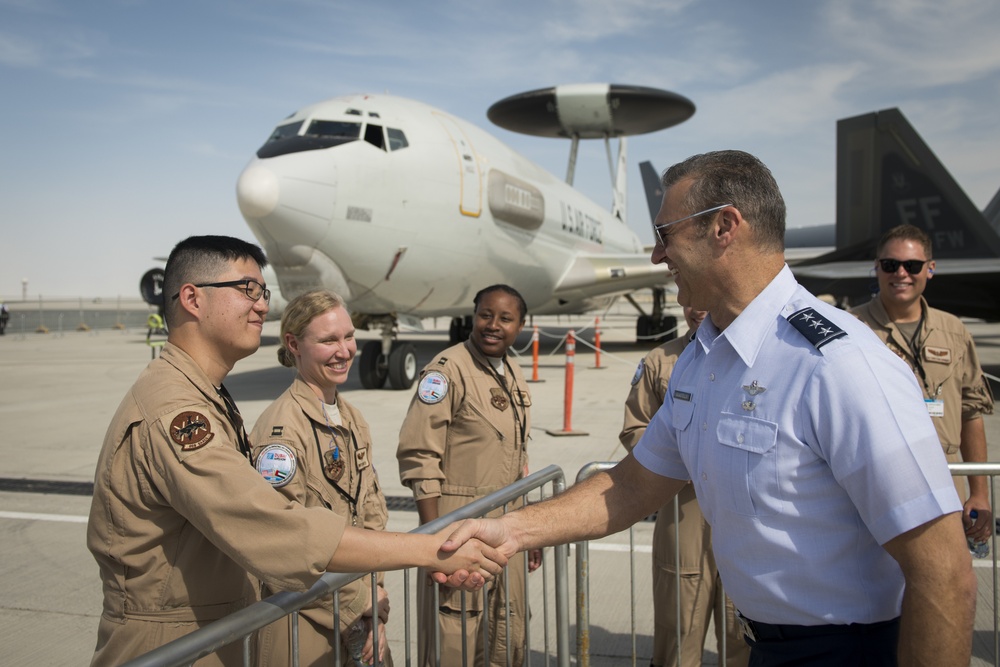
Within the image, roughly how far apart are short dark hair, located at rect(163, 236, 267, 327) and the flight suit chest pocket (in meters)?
1.42

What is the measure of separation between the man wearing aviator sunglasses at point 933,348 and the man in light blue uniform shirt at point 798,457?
2261 millimetres

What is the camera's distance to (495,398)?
3.53 m

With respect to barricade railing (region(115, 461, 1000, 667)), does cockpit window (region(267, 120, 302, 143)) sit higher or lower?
higher

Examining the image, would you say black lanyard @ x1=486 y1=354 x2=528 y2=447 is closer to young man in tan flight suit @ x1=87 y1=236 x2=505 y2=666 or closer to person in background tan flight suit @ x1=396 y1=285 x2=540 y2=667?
person in background tan flight suit @ x1=396 y1=285 x2=540 y2=667

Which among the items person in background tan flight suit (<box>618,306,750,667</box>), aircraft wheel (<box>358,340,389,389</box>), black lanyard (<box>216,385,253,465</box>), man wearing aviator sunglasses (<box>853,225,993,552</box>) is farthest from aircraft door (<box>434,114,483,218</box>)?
black lanyard (<box>216,385,253,465</box>)

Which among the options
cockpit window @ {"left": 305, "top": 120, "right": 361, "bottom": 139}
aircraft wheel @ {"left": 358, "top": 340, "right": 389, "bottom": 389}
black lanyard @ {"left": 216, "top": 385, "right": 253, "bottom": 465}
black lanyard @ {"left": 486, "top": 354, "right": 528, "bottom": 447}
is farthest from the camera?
aircraft wheel @ {"left": 358, "top": 340, "right": 389, "bottom": 389}

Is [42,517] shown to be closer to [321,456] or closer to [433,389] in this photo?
[433,389]

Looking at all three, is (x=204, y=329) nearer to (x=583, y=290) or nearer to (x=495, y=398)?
(x=495, y=398)

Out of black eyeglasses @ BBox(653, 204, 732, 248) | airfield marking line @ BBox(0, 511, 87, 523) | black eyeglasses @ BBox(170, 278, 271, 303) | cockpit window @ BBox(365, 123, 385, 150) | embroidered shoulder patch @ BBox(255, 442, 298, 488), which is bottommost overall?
airfield marking line @ BBox(0, 511, 87, 523)

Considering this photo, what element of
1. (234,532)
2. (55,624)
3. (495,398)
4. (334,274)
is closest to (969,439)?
(495,398)

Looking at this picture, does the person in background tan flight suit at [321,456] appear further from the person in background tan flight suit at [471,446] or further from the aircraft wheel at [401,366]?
the aircraft wheel at [401,366]

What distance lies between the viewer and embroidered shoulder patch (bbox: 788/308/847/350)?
61.5 inches

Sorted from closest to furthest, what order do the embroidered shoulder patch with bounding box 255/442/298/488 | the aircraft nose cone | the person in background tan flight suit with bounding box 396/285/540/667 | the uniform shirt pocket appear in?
1. the uniform shirt pocket
2. the embroidered shoulder patch with bounding box 255/442/298/488
3. the person in background tan flight suit with bounding box 396/285/540/667
4. the aircraft nose cone

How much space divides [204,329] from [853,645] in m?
1.81
